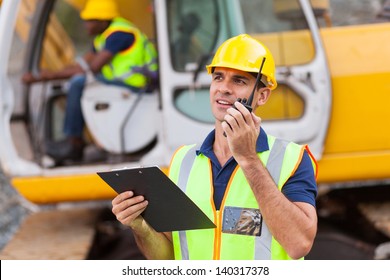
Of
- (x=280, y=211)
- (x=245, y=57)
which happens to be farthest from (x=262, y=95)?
(x=280, y=211)

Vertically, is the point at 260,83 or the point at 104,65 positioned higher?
the point at 260,83

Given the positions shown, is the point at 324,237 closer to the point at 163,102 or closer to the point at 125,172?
the point at 163,102

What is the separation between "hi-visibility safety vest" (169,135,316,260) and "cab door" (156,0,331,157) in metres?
2.67

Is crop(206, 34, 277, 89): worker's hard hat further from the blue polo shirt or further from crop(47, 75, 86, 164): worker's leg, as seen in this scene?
crop(47, 75, 86, 164): worker's leg

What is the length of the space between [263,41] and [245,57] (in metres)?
2.84

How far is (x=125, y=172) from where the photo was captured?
2400 millimetres

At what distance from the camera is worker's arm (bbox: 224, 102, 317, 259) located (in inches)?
90.0

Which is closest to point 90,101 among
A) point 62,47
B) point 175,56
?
point 175,56

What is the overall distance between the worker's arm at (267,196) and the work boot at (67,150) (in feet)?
11.6

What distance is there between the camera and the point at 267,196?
7.62ft
